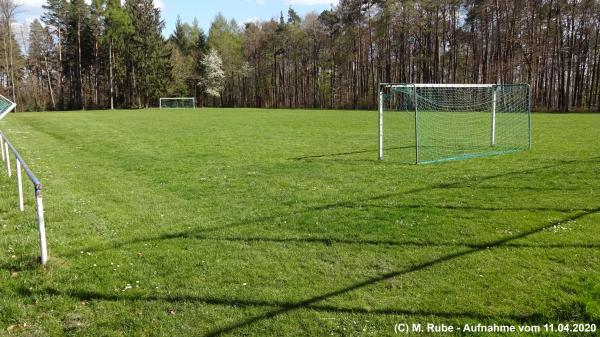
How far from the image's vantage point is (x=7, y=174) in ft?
38.2

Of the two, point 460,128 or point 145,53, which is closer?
point 460,128

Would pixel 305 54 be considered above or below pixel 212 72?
above

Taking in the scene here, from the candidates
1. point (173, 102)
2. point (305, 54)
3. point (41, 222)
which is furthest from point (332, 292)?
point (305, 54)

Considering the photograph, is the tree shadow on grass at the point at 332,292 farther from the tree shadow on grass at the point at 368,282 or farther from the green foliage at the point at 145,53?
the green foliage at the point at 145,53

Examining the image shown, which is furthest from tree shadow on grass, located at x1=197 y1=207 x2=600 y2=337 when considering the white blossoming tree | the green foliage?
the white blossoming tree

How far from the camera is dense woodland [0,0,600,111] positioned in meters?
47.8

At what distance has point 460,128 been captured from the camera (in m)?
23.1

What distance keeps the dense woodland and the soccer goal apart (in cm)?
1715

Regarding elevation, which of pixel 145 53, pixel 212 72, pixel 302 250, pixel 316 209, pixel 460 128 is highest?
pixel 145 53

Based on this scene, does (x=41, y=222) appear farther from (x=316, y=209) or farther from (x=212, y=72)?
(x=212, y=72)

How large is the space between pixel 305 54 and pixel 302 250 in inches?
2703

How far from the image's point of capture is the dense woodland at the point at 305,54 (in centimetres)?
4778

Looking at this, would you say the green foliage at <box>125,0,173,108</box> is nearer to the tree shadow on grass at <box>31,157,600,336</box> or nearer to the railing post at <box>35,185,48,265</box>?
the tree shadow on grass at <box>31,157,600,336</box>

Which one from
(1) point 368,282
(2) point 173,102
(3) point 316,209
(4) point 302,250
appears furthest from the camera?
(2) point 173,102
